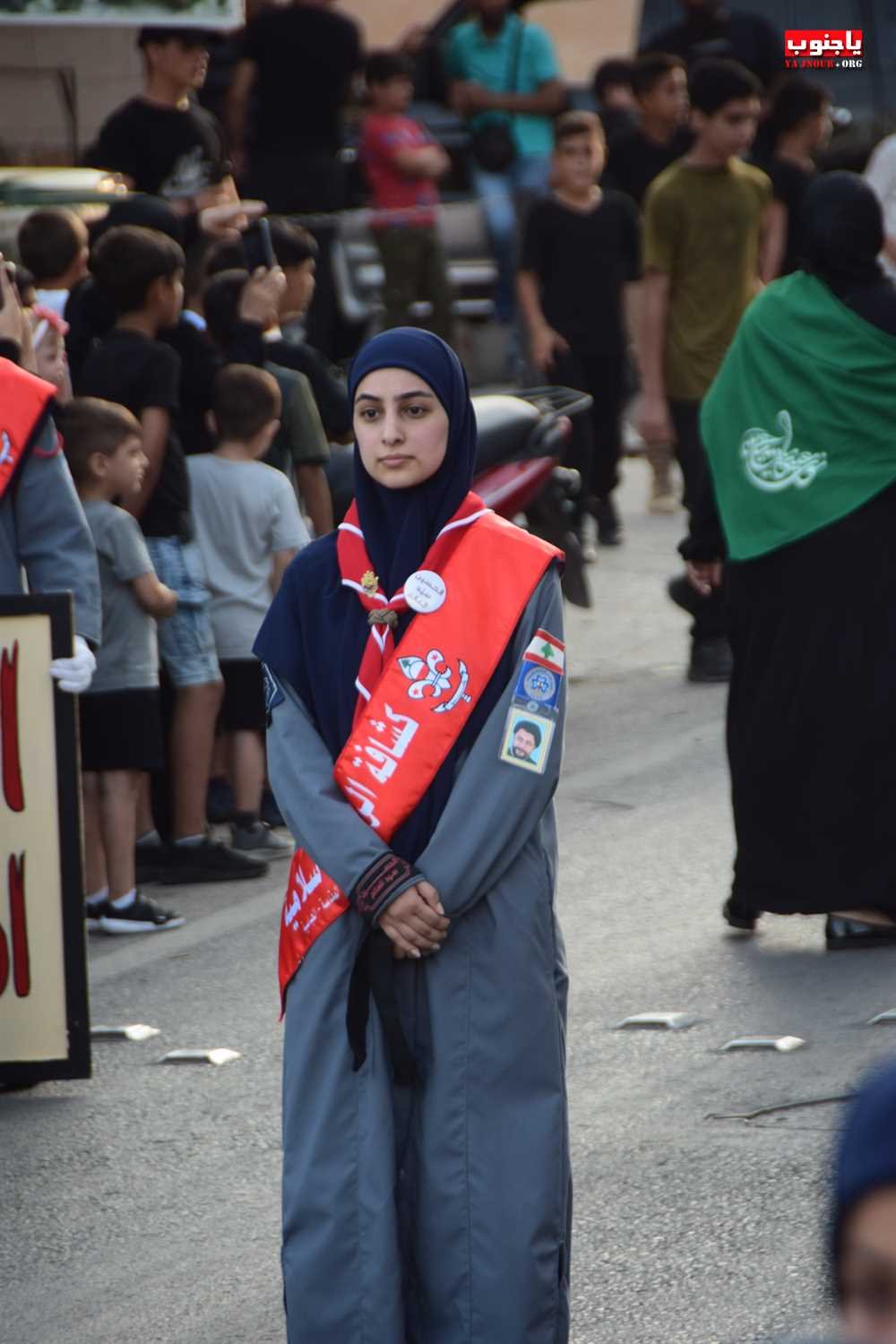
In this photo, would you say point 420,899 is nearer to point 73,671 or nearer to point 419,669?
point 419,669

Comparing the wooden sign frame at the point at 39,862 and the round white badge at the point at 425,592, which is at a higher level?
the round white badge at the point at 425,592

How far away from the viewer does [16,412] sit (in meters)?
5.30

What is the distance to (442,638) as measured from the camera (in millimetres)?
3607

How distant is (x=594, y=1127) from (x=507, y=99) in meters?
10.7

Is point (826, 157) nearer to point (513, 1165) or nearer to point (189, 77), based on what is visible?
point (189, 77)

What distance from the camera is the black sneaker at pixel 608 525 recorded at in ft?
40.8

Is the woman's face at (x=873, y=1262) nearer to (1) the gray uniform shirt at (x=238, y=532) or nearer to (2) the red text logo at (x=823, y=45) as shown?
(1) the gray uniform shirt at (x=238, y=532)

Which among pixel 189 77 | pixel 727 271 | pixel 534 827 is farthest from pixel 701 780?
pixel 534 827

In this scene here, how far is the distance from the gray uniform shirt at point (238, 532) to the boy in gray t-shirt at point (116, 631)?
29.0 inches

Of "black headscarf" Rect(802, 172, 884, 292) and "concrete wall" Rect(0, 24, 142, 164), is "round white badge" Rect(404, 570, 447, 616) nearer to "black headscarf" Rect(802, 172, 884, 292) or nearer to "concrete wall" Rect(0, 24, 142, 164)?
"black headscarf" Rect(802, 172, 884, 292)

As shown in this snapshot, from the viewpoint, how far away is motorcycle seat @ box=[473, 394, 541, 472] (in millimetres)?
9305

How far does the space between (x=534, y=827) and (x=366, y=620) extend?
1.35 ft

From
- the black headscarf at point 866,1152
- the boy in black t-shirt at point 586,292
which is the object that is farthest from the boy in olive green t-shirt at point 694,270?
the black headscarf at point 866,1152

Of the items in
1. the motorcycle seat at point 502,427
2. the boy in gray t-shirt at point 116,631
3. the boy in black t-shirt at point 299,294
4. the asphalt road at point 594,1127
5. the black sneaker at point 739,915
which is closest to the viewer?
the asphalt road at point 594,1127
